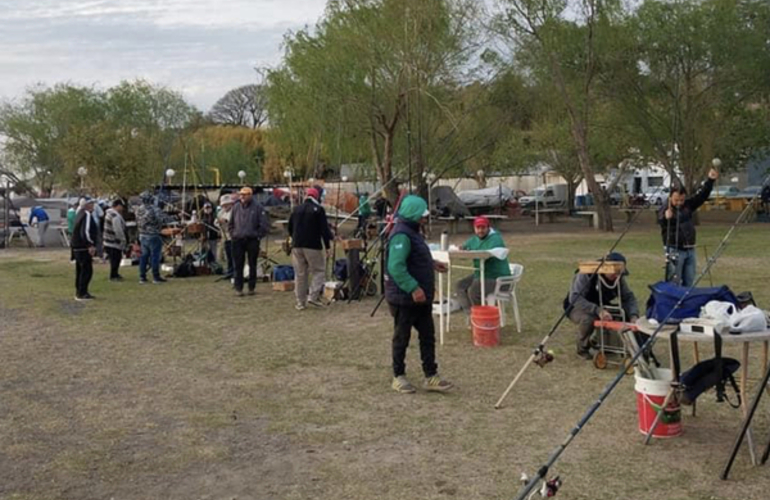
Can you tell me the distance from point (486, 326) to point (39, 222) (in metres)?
20.1

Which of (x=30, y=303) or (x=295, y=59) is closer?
(x=30, y=303)

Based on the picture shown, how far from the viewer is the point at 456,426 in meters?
5.58

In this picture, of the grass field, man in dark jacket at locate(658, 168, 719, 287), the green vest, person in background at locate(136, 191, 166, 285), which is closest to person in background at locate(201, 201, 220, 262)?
person in background at locate(136, 191, 166, 285)

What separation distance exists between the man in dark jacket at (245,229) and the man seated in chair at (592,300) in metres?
5.72

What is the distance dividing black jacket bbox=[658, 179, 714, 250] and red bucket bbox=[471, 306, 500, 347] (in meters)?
2.68

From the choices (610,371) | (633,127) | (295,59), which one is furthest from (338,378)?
(633,127)

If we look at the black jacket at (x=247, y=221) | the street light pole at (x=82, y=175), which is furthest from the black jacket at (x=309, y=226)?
the street light pole at (x=82, y=175)

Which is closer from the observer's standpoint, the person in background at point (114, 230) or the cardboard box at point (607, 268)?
the cardboard box at point (607, 268)

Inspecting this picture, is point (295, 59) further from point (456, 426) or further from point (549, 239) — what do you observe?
point (456, 426)

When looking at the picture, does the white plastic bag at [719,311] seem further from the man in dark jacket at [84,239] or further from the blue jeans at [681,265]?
the man in dark jacket at [84,239]

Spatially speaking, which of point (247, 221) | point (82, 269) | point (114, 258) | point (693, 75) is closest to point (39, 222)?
point (114, 258)

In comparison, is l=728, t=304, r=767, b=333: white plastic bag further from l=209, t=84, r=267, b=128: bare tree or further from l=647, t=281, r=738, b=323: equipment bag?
l=209, t=84, r=267, b=128: bare tree

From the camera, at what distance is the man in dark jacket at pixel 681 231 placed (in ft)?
30.9

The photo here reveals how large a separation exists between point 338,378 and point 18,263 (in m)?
14.5
